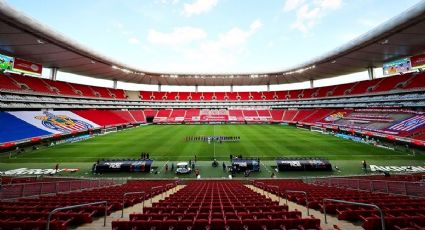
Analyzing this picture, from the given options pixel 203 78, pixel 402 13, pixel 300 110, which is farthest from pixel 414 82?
pixel 203 78

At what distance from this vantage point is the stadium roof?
85.6ft

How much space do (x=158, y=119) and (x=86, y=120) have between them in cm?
2313

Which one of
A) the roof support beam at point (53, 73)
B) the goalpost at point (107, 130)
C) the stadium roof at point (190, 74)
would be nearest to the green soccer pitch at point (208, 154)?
the goalpost at point (107, 130)

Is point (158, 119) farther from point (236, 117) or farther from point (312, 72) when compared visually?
point (312, 72)

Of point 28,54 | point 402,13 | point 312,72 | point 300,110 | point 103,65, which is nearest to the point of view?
point 402,13

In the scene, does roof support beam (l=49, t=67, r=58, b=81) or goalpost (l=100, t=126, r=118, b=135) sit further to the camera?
→ roof support beam (l=49, t=67, r=58, b=81)

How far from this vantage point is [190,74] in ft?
218

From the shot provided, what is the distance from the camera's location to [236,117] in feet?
225

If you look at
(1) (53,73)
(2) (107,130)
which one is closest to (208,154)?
(2) (107,130)

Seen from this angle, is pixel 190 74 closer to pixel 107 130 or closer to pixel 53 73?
pixel 107 130

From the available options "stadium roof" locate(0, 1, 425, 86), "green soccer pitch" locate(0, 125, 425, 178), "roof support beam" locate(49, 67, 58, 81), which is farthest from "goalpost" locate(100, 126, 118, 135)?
"roof support beam" locate(49, 67, 58, 81)

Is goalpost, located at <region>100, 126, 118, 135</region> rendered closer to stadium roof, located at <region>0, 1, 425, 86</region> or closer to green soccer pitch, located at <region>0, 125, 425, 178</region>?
green soccer pitch, located at <region>0, 125, 425, 178</region>

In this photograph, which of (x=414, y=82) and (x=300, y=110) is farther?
(x=300, y=110)

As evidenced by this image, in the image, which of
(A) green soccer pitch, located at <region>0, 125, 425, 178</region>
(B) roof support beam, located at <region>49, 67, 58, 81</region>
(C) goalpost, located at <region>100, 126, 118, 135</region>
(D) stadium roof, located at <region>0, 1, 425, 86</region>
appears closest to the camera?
(A) green soccer pitch, located at <region>0, 125, 425, 178</region>
